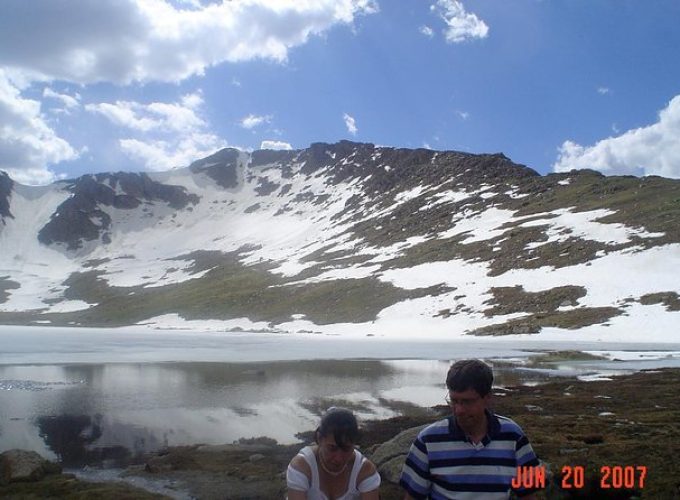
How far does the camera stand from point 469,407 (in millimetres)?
5195

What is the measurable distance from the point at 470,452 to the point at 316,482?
1627 mm

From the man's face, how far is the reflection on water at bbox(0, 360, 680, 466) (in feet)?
51.2

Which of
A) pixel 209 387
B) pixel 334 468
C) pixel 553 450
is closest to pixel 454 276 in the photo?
pixel 209 387

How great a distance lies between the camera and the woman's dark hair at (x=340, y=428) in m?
5.49

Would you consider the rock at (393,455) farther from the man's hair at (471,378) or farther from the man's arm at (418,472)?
the man's hair at (471,378)

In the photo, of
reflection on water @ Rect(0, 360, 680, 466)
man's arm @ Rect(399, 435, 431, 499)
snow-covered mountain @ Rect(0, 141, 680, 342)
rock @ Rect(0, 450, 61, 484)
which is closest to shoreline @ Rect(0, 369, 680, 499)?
rock @ Rect(0, 450, 61, 484)

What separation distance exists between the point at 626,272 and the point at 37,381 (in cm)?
7648

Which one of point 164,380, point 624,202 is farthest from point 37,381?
point 624,202

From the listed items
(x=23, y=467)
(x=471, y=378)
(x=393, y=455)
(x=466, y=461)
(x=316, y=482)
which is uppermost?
(x=471, y=378)

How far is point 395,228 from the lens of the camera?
159m

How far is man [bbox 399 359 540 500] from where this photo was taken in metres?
5.18

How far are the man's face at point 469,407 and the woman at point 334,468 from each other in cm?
106

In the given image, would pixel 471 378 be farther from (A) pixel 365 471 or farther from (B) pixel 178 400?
(B) pixel 178 400

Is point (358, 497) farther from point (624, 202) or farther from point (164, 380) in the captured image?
point (624, 202)
